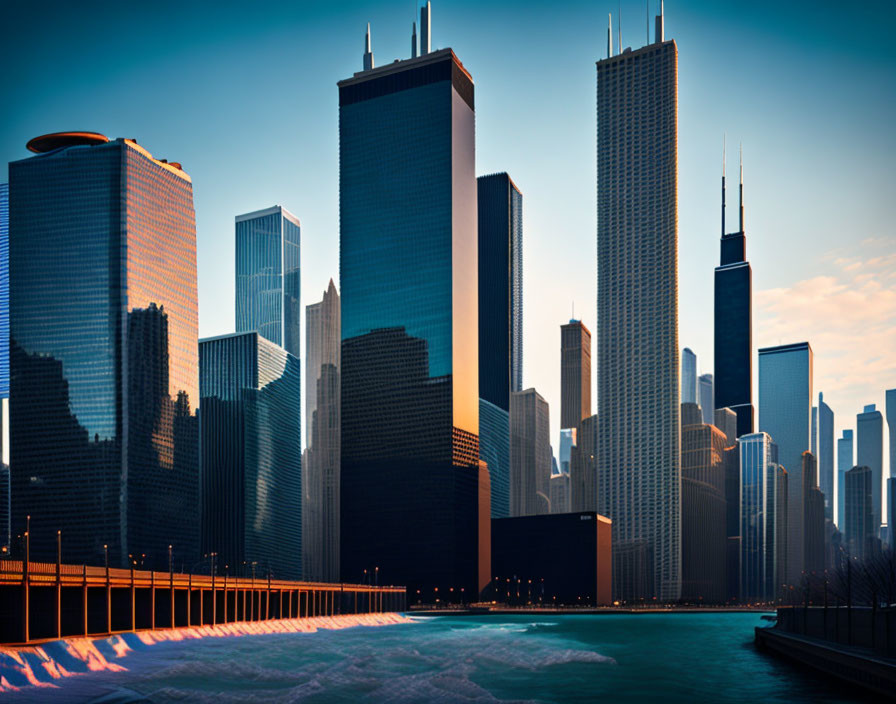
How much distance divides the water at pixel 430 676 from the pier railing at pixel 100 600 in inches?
369

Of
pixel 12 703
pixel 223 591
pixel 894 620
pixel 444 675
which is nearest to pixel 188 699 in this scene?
pixel 12 703

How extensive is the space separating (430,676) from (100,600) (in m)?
54.9

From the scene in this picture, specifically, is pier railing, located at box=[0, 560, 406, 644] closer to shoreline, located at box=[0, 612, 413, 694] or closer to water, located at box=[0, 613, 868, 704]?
shoreline, located at box=[0, 612, 413, 694]

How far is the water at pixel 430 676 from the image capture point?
79125 mm

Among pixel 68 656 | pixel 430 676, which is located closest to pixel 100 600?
pixel 68 656

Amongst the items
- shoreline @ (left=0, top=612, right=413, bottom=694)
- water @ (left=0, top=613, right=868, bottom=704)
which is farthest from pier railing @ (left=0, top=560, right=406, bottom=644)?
water @ (left=0, top=613, right=868, bottom=704)

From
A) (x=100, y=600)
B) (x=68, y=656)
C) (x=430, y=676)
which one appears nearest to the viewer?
(x=430, y=676)

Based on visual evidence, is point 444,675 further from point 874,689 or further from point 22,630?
point 22,630

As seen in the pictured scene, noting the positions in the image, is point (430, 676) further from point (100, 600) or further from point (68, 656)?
point (100, 600)

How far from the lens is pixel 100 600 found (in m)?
128

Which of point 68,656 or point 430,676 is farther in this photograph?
point 68,656

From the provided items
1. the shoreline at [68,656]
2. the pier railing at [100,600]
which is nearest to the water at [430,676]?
the shoreline at [68,656]

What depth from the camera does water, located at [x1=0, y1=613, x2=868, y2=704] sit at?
79.1 metres

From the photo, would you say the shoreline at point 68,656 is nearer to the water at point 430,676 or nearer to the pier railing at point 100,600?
the water at point 430,676
